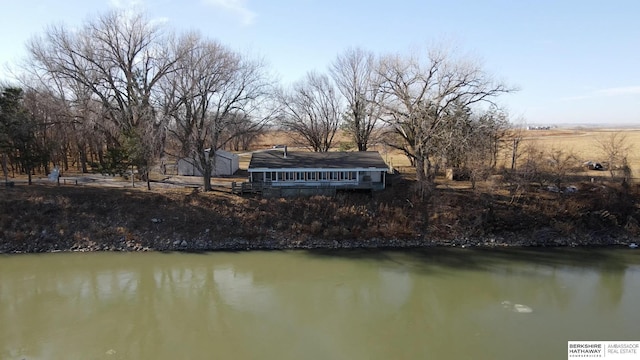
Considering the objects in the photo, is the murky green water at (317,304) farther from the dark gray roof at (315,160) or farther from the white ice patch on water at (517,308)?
the dark gray roof at (315,160)

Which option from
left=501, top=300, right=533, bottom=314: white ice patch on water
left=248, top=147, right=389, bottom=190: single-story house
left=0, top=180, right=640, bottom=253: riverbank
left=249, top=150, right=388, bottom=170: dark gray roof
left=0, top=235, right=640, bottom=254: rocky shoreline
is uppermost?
left=249, top=150, right=388, bottom=170: dark gray roof

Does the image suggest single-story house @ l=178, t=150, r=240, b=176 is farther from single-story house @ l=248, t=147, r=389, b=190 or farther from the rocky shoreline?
the rocky shoreline

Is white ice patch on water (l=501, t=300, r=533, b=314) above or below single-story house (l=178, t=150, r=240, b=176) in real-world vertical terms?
below

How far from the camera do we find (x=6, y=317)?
14367 mm

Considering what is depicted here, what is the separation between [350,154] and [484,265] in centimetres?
1141

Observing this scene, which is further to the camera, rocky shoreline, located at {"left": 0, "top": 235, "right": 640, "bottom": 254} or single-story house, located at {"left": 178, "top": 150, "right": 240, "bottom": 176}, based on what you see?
single-story house, located at {"left": 178, "top": 150, "right": 240, "bottom": 176}

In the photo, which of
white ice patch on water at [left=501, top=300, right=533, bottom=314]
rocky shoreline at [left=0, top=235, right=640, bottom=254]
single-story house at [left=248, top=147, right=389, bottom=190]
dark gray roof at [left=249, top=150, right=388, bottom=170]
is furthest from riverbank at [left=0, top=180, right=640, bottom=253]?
white ice patch on water at [left=501, top=300, right=533, bottom=314]

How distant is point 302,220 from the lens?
74.4 ft

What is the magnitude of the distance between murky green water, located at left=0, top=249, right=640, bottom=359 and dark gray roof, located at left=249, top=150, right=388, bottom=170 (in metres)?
6.48

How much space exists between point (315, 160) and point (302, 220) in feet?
16.6

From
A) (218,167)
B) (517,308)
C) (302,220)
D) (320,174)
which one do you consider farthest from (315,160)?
(517,308)

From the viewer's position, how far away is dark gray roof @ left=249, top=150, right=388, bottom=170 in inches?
997

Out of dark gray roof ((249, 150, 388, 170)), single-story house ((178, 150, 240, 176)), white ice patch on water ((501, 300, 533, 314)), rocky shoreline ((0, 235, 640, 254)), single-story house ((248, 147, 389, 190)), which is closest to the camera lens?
white ice patch on water ((501, 300, 533, 314))

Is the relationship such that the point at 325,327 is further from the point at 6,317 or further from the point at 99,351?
the point at 6,317
